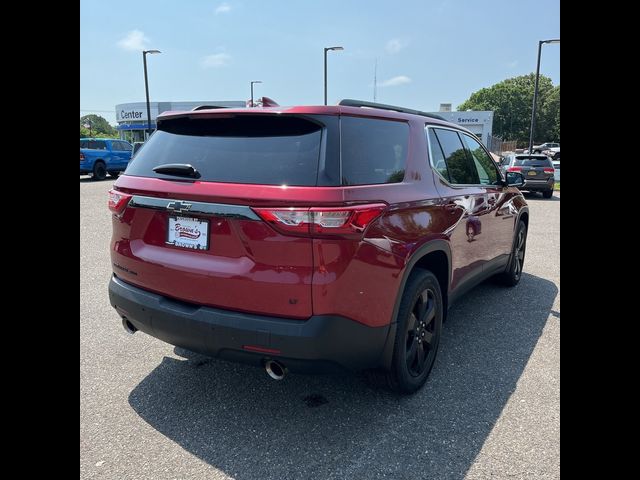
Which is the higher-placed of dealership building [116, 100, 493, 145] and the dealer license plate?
dealership building [116, 100, 493, 145]

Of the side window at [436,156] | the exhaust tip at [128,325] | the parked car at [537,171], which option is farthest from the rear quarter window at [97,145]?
the side window at [436,156]

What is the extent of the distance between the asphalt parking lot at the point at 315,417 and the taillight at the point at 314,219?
1184 millimetres

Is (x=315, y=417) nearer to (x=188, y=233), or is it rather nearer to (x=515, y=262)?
(x=188, y=233)

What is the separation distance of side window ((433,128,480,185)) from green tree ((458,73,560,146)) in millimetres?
86439

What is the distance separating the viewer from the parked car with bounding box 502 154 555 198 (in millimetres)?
16469

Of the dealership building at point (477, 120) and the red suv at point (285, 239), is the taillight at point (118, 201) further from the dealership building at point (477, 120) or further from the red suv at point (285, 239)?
the dealership building at point (477, 120)

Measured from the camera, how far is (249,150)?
8.21ft

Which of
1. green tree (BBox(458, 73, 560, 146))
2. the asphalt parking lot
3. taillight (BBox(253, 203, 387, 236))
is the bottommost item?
the asphalt parking lot

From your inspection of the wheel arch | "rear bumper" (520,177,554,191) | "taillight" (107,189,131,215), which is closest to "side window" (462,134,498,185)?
the wheel arch

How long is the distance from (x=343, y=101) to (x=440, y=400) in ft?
6.47

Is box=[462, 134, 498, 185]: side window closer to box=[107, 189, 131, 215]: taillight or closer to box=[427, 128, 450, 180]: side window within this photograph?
box=[427, 128, 450, 180]: side window

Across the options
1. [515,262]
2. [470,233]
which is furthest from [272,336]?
[515,262]
